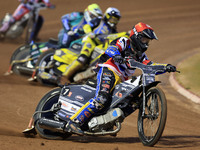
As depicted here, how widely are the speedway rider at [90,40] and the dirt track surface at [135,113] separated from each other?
811 millimetres

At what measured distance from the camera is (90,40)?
11.4 metres

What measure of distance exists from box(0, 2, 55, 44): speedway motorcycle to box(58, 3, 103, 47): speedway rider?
3665 millimetres

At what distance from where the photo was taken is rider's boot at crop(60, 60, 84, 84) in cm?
1135

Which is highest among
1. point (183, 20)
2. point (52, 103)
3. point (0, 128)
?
point (183, 20)

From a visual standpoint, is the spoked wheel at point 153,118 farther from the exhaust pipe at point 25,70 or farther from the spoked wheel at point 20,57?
the spoked wheel at point 20,57

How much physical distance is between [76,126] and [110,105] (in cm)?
66

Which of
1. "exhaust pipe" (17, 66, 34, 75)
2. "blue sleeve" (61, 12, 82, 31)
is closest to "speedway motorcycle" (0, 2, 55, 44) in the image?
"blue sleeve" (61, 12, 82, 31)

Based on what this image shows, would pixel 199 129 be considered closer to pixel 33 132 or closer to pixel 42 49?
pixel 33 132

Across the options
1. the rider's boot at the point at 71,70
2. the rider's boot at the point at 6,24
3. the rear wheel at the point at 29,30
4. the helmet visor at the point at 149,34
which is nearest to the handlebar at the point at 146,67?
the helmet visor at the point at 149,34

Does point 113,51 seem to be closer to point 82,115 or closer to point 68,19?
point 82,115

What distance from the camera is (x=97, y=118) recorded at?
287 inches

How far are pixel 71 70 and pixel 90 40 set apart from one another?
90 cm

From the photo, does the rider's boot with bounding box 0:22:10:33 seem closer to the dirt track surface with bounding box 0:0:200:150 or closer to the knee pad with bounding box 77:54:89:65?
the dirt track surface with bounding box 0:0:200:150

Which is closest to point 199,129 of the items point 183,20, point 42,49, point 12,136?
point 12,136
